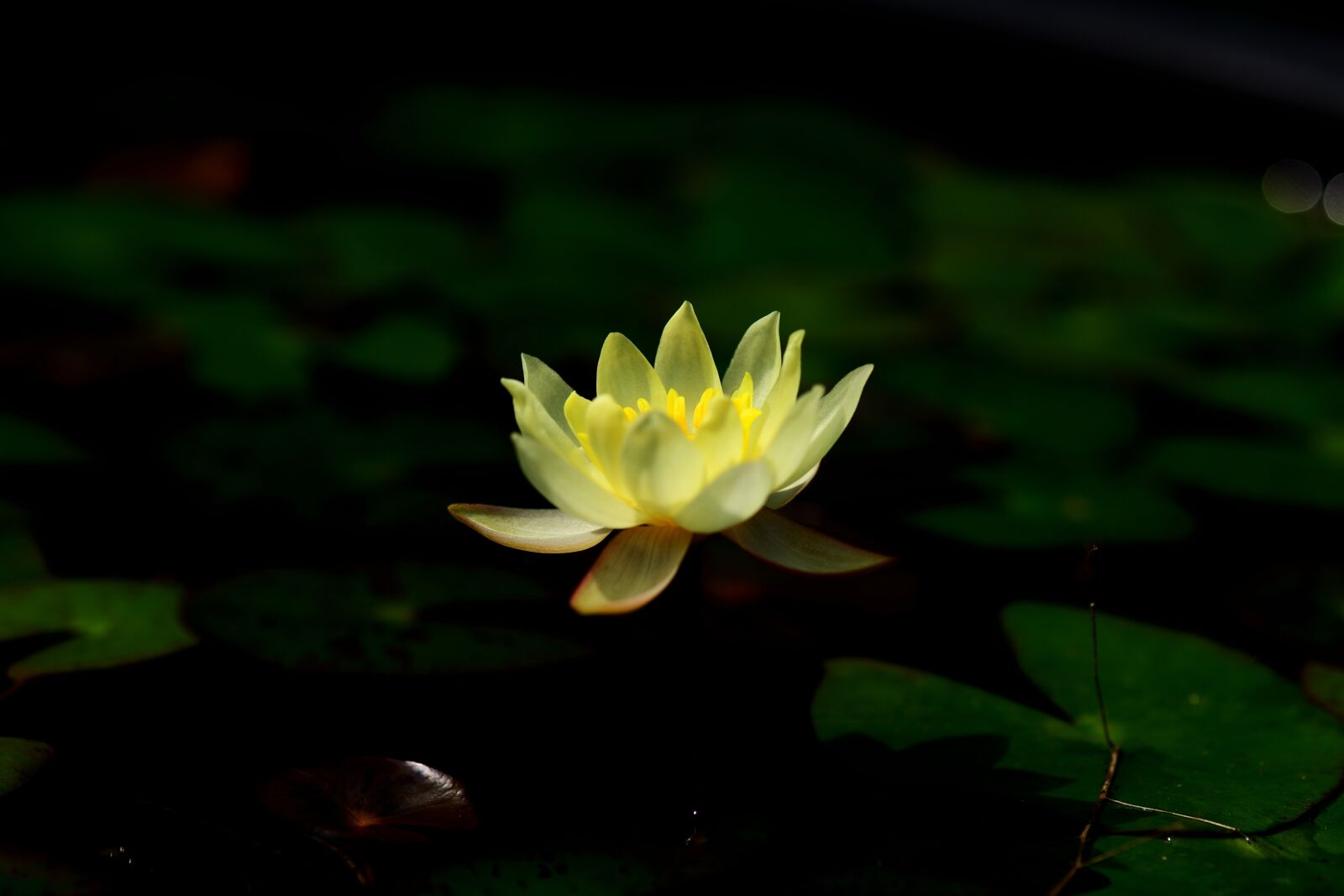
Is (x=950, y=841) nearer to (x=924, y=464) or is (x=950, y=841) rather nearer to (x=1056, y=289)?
(x=924, y=464)

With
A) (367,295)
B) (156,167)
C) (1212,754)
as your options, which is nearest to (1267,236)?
(1212,754)

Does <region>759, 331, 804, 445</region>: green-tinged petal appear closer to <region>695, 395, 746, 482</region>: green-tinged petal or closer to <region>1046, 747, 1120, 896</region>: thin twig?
<region>695, 395, 746, 482</region>: green-tinged petal

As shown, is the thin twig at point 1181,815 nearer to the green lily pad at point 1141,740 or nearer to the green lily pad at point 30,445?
the green lily pad at point 1141,740

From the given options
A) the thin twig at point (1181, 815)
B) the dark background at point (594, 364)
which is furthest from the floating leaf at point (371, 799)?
the thin twig at point (1181, 815)

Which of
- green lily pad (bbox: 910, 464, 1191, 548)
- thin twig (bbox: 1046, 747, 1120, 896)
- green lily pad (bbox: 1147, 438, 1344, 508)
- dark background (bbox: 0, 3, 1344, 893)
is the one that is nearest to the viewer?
thin twig (bbox: 1046, 747, 1120, 896)

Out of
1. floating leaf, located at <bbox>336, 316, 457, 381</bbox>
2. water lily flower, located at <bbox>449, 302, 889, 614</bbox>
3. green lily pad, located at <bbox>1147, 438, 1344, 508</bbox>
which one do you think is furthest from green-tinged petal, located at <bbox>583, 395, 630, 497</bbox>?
green lily pad, located at <bbox>1147, 438, 1344, 508</bbox>

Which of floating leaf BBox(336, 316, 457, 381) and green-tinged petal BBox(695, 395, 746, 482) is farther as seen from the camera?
floating leaf BBox(336, 316, 457, 381)
